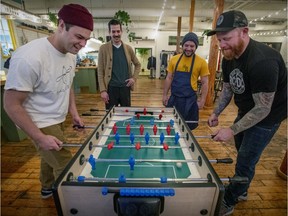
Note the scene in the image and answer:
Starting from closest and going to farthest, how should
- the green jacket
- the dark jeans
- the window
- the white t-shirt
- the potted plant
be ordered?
the white t-shirt → the green jacket → the dark jeans → the window → the potted plant

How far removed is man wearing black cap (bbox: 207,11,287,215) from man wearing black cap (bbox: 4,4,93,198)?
3.17ft

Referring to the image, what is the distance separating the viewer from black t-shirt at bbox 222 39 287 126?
115cm

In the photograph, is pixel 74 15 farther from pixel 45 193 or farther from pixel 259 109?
pixel 45 193

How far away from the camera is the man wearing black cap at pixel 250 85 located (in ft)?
3.85

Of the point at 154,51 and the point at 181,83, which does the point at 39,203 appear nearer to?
the point at 181,83

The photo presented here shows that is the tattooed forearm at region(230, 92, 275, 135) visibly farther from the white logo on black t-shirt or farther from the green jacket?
the green jacket

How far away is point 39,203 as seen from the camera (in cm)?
182

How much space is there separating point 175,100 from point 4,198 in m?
2.23

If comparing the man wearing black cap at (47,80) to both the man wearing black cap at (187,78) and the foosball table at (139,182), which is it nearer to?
the foosball table at (139,182)

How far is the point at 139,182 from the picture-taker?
844 mm

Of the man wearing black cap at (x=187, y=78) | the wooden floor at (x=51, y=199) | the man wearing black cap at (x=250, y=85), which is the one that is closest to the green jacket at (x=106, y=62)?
the man wearing black cap at (x=187, y=78)

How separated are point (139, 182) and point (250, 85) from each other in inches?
41.7

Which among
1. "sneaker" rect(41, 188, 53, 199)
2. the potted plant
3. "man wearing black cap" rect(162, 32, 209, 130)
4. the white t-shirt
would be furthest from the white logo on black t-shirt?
the potted plant

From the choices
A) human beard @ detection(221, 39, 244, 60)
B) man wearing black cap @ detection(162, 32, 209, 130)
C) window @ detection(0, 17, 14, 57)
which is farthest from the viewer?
window @ detection(0, 17, 14, 57)
